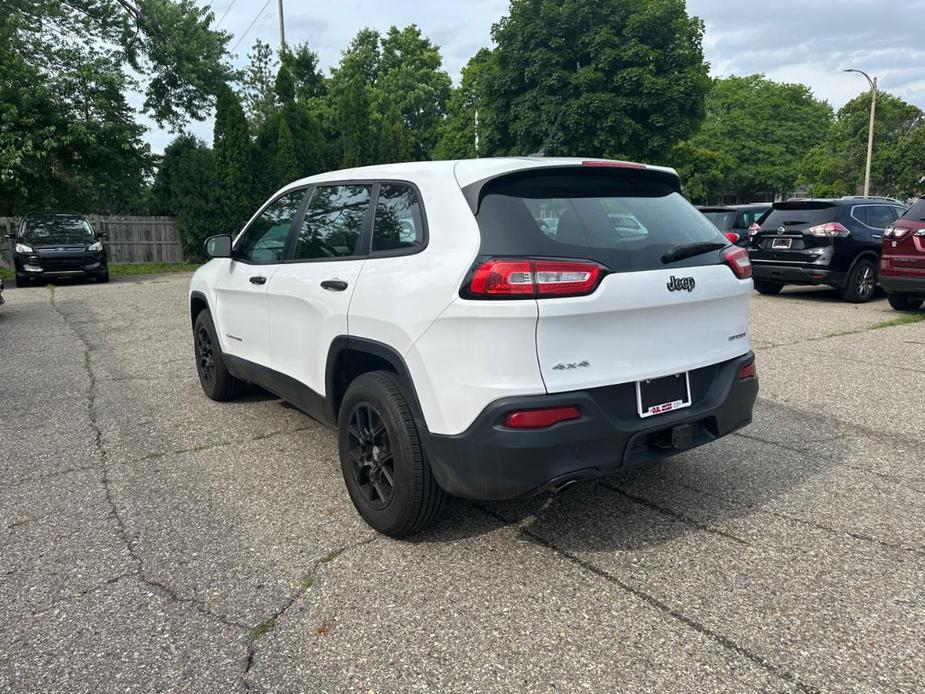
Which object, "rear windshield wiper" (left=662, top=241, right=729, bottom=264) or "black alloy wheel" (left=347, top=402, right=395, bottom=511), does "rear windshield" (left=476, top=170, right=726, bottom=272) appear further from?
"black alloy wheel" (left=347, top=402, right=395, bottom=511)

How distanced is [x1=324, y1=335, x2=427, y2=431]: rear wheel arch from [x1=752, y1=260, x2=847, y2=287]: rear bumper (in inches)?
379

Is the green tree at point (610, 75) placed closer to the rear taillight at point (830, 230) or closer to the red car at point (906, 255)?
the rear taillight at point (830, 230)

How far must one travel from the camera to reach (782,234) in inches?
441

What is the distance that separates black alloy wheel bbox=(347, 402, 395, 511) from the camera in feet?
10.4

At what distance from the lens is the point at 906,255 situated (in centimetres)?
914

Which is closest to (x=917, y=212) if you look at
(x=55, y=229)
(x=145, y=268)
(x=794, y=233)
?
(x=794, y=233)

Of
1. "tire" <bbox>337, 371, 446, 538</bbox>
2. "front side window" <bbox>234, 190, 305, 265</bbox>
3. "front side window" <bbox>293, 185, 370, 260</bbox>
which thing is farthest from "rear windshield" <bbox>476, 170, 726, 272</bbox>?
"front side window" <bbox>234, 190, 305, 265</bbox>

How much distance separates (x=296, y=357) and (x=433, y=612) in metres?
1.85

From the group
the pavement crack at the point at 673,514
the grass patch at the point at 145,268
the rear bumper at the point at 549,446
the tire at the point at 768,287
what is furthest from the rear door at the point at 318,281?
the grass patch at the point at 145,268

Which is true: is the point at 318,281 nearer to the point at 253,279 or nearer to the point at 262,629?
the point at 253,279

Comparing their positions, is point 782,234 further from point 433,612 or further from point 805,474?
point 433,612

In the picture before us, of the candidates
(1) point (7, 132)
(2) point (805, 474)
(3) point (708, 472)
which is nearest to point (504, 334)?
(3) point (708, 472)

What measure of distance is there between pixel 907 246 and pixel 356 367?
863cm

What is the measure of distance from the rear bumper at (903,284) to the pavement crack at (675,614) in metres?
8.28
